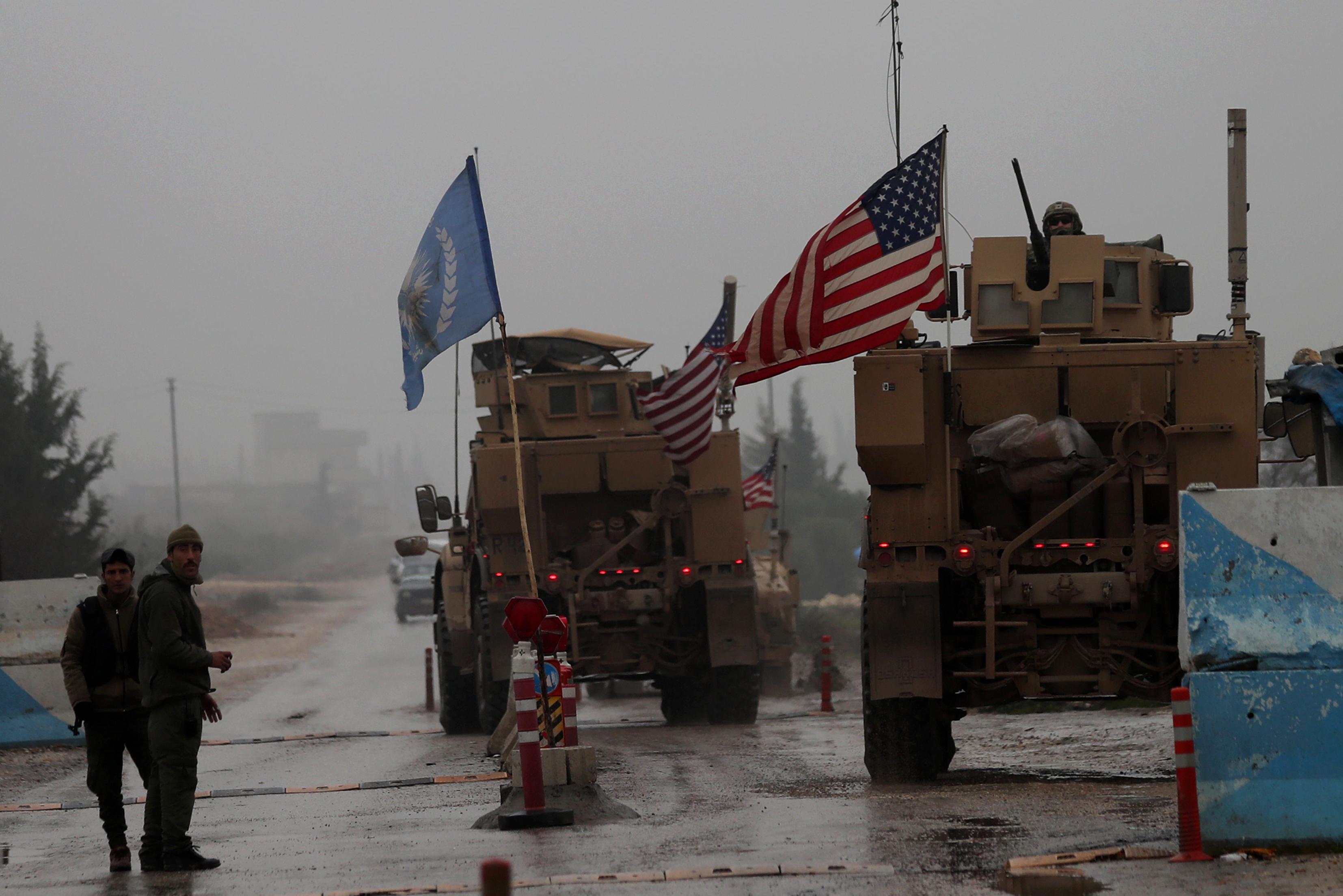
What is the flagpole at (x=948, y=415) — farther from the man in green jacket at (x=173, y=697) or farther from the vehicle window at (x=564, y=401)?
the vehicle window at (x=564, y=401)

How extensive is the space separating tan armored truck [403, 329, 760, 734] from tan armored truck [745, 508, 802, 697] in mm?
4368

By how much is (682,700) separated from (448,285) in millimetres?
6319

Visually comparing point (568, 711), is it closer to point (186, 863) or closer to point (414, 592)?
point (186, 863)

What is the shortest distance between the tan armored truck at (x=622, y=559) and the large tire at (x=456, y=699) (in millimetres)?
363

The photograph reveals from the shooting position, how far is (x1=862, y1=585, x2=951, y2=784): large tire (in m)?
11.6

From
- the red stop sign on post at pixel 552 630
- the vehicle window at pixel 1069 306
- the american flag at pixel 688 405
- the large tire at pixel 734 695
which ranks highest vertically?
the vehicle window at pixel 1069 306

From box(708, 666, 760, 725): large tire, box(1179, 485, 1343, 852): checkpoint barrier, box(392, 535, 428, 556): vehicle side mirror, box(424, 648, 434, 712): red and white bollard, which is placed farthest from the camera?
box(424, 648, 434, 712): red and white bollard

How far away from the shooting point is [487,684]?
1753 centimetres

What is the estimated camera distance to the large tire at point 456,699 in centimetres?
1930

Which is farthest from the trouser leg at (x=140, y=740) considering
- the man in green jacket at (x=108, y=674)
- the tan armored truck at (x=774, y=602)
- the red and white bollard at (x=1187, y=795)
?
the tan armored truck at (x=774, y=602)

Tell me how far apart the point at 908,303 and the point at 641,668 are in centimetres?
721

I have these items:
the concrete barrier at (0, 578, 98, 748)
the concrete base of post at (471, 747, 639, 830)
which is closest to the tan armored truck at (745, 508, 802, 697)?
the concrete barrier at (0, 578, 98, 748)

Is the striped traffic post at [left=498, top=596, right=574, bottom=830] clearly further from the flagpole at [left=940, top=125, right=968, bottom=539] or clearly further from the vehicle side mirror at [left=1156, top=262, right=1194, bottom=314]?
the vehicle side mirror at [left=1156, top=262, right=1194, bottom=314]

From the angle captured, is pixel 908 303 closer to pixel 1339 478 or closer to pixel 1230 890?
pixel 1339 478
